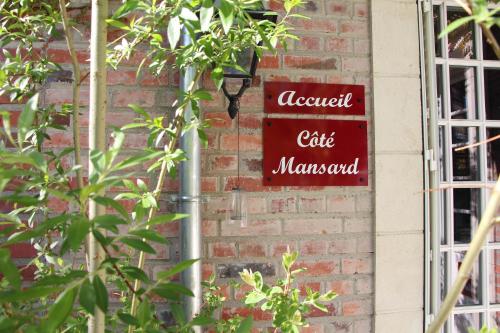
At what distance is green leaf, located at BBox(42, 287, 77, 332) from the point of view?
0.68 m

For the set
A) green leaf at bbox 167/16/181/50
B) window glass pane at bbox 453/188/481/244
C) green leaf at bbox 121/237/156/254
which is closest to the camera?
green leaf at bbox 121/237/156/254

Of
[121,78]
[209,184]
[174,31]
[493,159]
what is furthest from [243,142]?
[493,159]

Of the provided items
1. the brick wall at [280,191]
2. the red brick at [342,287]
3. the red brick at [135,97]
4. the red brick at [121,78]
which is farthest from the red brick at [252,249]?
the red brick at [121,78]

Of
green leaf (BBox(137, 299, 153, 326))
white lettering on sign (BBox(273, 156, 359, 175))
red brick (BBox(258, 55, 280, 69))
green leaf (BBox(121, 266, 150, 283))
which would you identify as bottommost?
green leaf (BBox(137, 299, 153, 326))

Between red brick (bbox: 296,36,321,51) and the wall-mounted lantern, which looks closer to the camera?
the wall-mounted lantern

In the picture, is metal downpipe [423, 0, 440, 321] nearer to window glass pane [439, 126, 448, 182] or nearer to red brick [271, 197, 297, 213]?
window glass pane [439, 126, 448, 182]

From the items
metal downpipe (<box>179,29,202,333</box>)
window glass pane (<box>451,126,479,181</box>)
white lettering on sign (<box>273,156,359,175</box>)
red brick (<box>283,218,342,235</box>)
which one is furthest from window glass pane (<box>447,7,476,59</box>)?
metal downpipe (<box>179,29,202,333</box>)

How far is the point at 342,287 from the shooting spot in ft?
6.88

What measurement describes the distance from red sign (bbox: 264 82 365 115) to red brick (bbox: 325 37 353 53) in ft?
0.53

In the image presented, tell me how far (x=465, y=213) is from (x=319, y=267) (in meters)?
0.92

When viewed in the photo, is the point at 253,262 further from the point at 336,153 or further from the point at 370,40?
the point at 370,40

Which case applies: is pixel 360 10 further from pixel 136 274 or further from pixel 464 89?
pixel 136 274

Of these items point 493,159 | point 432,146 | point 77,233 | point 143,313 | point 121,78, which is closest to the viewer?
point 77,233

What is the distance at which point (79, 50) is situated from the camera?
76.0 inches
